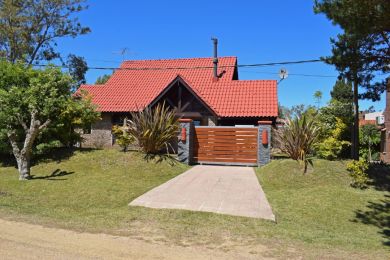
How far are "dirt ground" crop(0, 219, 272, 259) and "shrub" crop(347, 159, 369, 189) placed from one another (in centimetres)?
717

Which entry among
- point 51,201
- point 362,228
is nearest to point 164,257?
point 362,228

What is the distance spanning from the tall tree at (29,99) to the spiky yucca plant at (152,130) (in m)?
2.88

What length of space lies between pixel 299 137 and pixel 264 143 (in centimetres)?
205

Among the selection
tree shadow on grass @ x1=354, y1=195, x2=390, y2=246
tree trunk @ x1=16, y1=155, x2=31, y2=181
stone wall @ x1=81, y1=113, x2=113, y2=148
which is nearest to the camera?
tree shadow on grass @ x1=354, y1=195, x2=390, y2=246

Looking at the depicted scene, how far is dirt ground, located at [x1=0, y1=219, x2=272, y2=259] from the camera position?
604 cm

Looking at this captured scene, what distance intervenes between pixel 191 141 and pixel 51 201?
7.75 metres

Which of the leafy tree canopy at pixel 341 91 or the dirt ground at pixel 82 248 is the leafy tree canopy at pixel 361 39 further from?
the leafy tree canopy at pixel 341 91

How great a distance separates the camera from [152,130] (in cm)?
1584

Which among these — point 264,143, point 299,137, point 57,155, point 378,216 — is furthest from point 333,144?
point 57,155

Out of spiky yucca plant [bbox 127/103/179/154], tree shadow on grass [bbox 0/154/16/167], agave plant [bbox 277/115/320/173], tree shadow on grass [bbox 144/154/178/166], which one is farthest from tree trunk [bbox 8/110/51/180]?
agave plant [bbox 277/115/320/173]

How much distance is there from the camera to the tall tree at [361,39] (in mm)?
9633

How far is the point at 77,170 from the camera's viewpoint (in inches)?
582

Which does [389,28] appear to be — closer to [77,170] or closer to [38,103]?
[77,170]

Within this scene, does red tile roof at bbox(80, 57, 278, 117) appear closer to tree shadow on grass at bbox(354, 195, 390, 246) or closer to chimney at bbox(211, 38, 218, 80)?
chimney at bbox(211, 38, 218, 80)
